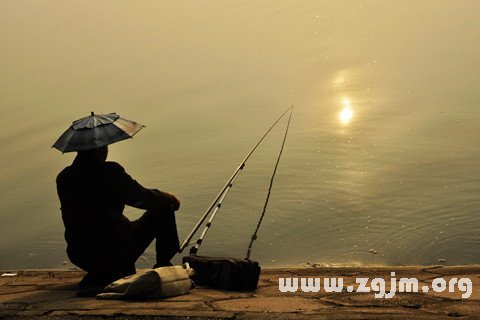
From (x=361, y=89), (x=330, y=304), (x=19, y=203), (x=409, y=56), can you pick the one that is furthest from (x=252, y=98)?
(x=330, y=304)

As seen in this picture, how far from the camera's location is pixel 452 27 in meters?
13.7

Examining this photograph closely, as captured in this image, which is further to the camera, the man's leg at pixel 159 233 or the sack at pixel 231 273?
the man's leg at pixel 159 233

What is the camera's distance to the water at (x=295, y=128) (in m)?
6.85

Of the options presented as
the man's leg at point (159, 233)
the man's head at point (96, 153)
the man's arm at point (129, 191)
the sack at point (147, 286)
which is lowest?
the sack at point (147, 286)

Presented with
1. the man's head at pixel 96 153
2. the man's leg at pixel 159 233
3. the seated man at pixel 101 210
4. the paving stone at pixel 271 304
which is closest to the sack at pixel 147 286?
the paving stone at pixel 271 304

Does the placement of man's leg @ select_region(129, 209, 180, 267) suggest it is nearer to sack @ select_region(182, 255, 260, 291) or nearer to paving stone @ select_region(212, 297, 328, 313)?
sack @ select_region(182, 255, 260, 291)

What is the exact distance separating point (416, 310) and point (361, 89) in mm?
7196

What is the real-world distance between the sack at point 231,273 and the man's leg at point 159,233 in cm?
36

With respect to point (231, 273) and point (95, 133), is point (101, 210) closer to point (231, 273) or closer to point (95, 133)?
point (95, 133)

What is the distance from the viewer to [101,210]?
465cm

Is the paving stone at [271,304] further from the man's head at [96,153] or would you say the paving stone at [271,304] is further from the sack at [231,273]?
the man's head at [96,153]

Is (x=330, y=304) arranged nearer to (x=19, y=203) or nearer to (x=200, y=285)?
(x=200, y=285)

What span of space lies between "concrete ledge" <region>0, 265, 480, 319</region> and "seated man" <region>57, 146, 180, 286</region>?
0.25 m

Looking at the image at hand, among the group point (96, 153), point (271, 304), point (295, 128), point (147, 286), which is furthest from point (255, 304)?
point (295, 128)
